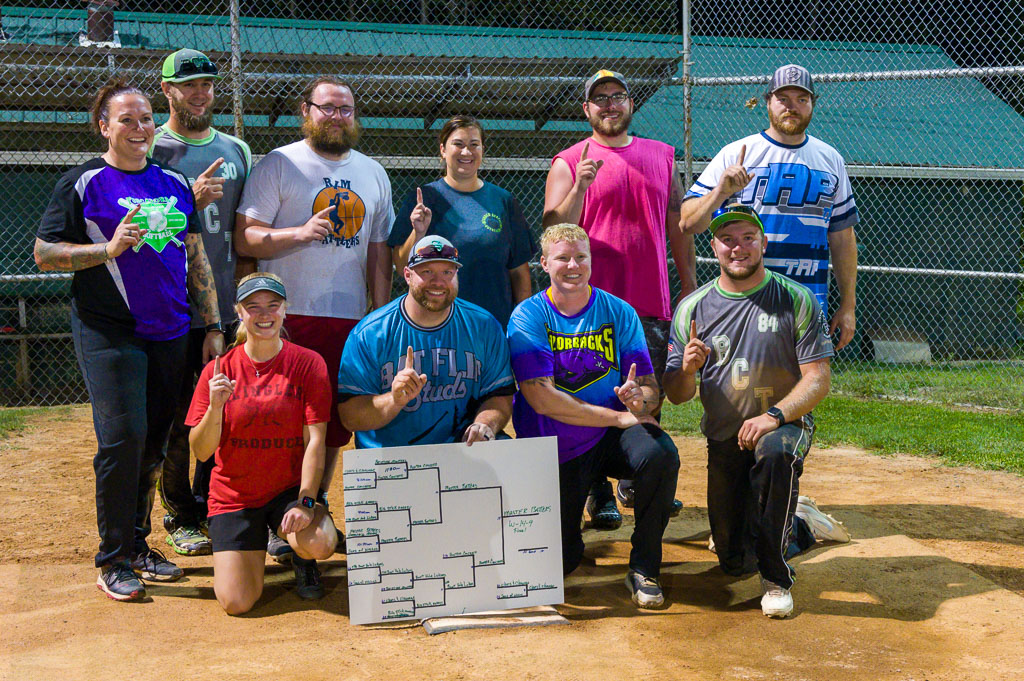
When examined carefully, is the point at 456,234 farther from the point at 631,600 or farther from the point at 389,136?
the point at 389,136

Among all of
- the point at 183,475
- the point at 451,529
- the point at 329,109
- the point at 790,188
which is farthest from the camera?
the point at 183,475

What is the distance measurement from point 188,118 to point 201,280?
823mm

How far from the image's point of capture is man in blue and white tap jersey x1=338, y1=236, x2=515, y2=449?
3.97 m

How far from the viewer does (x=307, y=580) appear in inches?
165

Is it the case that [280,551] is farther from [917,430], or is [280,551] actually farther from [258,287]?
[917,430]

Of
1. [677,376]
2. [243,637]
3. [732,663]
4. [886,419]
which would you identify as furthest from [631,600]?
[886,419]

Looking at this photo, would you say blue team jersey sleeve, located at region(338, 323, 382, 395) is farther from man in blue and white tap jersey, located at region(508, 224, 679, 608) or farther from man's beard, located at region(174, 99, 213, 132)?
man's beard, located at region(174, 99, 213, 132)

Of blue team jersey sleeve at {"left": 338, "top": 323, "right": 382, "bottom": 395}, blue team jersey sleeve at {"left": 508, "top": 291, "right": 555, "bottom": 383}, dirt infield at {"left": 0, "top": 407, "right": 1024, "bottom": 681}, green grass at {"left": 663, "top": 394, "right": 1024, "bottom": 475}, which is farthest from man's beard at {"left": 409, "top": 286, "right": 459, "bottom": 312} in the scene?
green grass at {"left": 663, "top": 394, "right": 1024, "bottom": 475}

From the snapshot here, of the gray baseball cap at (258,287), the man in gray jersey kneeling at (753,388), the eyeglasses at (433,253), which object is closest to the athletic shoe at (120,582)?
the gray baseball cap at (258,287)

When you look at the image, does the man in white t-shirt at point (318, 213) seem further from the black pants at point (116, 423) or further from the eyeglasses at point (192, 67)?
the black pants at point (116, 423)

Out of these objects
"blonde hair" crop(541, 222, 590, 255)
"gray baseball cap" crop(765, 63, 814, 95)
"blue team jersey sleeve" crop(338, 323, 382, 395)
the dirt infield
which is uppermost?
"gray baseball cap" crop(765, 63, 814, 95)

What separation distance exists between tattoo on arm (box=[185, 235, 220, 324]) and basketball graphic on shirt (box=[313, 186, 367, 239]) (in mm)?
572

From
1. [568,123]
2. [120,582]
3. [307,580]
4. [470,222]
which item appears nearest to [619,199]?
[470,222]

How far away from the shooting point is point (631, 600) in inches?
161
